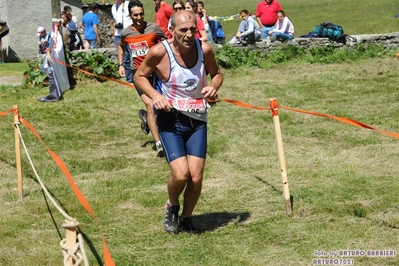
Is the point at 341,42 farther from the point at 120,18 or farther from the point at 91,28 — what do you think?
the point at 91,28

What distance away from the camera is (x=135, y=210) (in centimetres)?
680

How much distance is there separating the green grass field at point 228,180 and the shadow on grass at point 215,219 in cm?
2

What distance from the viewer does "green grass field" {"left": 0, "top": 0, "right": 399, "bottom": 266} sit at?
224 inches

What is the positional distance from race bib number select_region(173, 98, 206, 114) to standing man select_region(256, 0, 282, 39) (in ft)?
36.1

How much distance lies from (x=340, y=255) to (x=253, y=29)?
11.0 metres

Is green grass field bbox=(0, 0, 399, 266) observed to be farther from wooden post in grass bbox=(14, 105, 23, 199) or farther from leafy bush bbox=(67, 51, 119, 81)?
leafy bush bbox=(67, 51, 119, 81)

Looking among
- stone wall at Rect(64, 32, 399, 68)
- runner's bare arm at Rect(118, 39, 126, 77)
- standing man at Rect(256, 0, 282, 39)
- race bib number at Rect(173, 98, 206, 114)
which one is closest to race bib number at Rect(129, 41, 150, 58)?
runner's bare arm at Rect(118, 39, 126, 77)

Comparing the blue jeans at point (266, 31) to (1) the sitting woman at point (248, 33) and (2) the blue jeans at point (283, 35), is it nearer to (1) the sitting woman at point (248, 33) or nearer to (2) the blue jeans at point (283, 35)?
(1) the sitting woman at point (248, 33)

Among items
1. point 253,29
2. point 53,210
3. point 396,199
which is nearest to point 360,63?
point 253,29

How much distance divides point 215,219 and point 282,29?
10109 millimetres

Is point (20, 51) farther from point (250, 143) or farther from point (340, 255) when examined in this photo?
point (340, 255)

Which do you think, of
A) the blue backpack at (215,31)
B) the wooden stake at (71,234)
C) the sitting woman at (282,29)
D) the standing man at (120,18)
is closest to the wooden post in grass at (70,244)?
the wooden stake at (71,234)

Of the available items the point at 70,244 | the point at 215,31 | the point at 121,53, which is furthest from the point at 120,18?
the point at 70,244

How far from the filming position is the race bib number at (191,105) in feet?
18.5
